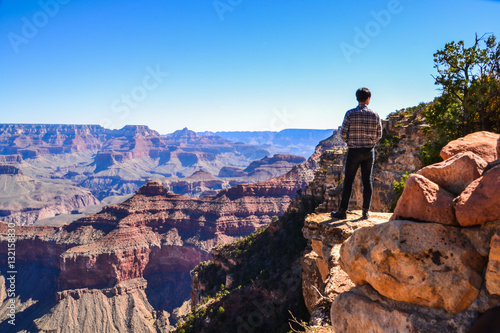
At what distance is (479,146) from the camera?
5008 mm

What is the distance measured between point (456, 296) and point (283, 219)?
101 ft

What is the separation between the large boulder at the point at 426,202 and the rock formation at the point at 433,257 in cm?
1

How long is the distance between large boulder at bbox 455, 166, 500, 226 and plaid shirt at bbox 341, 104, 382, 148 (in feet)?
10.8

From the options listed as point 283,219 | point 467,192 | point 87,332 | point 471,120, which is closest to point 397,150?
point 471,120

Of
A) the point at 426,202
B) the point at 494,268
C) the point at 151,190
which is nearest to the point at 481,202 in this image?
the point at 426,202

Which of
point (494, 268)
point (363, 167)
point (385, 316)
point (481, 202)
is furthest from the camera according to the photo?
point (363, 167)

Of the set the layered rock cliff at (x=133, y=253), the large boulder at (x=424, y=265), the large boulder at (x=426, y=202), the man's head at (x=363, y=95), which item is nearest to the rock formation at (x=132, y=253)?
the layered rock cliff at (x=133, y=253)

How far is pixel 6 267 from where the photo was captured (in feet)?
251

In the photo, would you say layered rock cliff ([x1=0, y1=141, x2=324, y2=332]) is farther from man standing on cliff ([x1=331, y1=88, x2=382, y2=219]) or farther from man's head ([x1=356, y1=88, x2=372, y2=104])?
man's head ([x1=356, y1=88, x2=372, y2=104])

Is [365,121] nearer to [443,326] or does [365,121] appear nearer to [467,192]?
[467,192]

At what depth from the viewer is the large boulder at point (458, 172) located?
4434 mm

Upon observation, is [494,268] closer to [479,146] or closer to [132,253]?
[479,146]

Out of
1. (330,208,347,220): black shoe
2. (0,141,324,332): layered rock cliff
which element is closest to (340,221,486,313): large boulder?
(330,208,347,220): black shoe

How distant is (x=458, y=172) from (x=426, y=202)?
0.79 meters
